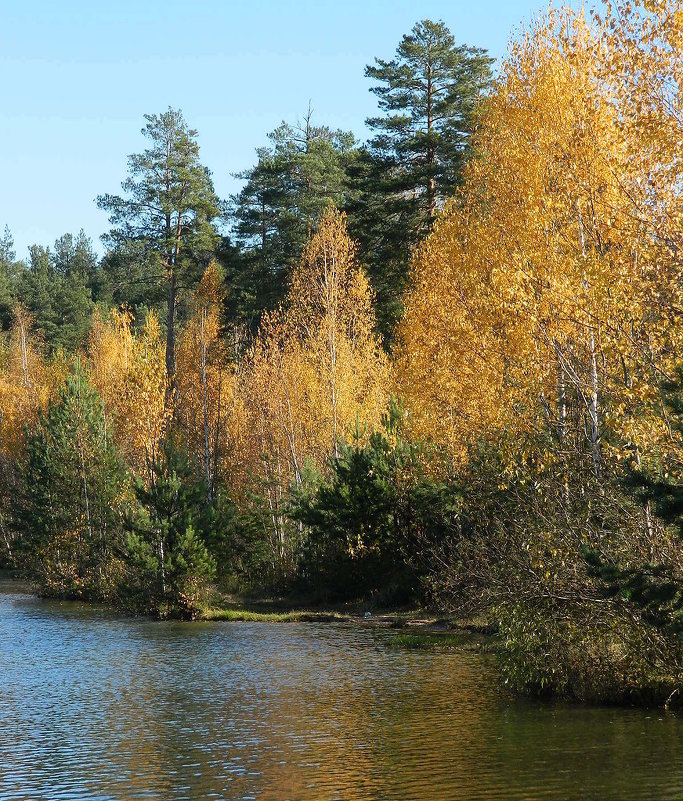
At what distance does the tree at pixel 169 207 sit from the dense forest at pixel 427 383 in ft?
0.49

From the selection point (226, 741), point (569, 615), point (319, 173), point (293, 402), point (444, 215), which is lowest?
point (226, 741)

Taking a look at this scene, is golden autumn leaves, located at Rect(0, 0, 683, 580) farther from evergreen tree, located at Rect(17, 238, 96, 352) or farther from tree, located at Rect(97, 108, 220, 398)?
evergreen tree, located at Rect(17, 238, 96, 352)

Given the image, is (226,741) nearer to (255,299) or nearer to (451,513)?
(451,513)

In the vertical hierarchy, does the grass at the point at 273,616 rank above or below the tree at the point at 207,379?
below

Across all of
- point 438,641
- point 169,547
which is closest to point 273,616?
point 169,547

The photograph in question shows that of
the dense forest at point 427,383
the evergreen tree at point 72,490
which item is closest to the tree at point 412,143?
the dense forest at point 427,383

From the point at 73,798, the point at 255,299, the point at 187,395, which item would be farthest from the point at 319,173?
the point at 73,798

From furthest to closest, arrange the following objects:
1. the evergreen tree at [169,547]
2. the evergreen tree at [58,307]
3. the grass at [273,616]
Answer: the evergreen tree at [58,307]
the evergreen tree at [169,547]
the grass at [273,616]

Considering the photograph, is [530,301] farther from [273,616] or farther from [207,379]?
[207,379]

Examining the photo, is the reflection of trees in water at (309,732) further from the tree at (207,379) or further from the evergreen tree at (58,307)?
the evergreen tree at (58,307)

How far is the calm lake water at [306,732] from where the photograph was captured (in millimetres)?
11867

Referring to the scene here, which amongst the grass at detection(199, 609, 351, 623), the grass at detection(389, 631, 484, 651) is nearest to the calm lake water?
the grass at detection(389, 631, 484, 651)

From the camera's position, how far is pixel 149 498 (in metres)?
31.6

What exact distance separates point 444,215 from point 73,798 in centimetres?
2050
